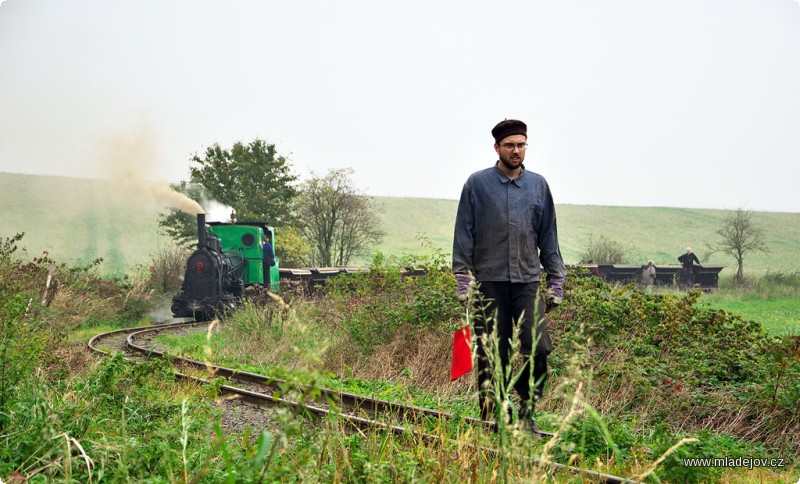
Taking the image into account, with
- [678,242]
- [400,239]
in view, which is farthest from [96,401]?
[678,242]

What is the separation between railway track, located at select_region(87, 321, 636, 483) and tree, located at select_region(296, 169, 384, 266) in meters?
13.3

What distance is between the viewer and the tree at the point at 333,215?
1118 inches

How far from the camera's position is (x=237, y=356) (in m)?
9.62

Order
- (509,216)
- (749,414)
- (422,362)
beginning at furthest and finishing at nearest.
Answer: (422,362)
(749,414)
(509,216)

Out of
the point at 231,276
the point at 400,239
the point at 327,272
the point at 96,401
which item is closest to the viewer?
the point at 96,401

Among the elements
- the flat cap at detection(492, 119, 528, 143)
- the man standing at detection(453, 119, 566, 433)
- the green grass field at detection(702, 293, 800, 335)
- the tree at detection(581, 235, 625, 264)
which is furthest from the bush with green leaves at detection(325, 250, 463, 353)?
the tree at detection(581, 235, 625, 264)

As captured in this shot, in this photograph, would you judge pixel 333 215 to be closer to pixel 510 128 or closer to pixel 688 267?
Result: pixel 688 267

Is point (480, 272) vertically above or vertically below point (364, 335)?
above

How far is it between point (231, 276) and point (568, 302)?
11146 mm

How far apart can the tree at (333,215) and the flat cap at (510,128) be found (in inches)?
929

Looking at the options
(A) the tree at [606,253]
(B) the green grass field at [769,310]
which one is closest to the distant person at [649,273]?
(B) the green grass field at [769,310]

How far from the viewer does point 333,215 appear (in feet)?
93.9

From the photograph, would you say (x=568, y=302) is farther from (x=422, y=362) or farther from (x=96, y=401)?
(x=96, y=401)

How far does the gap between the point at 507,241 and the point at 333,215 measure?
79.3 feet
